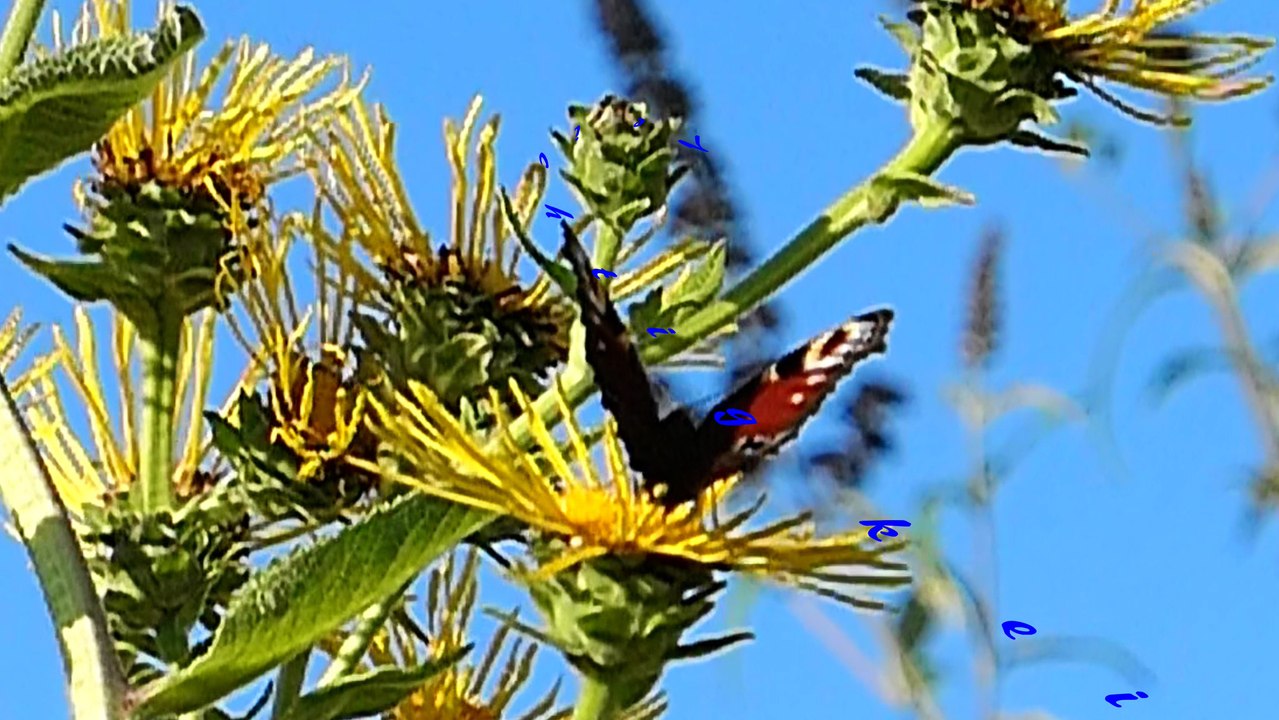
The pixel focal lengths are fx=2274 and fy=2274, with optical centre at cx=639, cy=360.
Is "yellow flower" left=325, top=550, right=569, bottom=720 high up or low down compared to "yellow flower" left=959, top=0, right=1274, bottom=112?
down

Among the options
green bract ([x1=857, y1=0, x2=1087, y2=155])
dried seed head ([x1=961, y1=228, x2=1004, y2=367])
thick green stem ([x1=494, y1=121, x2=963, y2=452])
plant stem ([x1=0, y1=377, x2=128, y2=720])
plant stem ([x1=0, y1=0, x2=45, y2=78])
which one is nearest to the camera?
plant stem ([x1=0, y1=377, x2=128, y2=720])

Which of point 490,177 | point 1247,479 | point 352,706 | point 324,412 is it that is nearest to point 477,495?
point 352,706

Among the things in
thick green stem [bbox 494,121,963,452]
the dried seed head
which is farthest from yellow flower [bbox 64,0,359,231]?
the dried seed head

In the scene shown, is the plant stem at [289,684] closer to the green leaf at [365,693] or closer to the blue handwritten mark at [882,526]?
the green leaf at [365,693]

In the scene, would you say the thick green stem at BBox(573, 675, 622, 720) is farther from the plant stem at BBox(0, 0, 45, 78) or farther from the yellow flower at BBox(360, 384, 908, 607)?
the plant stem at BBox(0, 0, 45, 78)

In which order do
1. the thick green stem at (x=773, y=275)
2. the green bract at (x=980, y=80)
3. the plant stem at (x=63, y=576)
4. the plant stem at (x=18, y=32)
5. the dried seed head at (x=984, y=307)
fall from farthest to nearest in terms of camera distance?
the dried seed head at (x=984, y=307) < the green bract at (x=980, y=80) < the thick green stem at (x=773, y=275) < the plant stem at (x=18, y=32) < the plant stem at (x=63, y=576)

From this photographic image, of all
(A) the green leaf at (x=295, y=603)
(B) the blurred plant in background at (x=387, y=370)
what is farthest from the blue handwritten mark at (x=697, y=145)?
(A) the green leaf at (x=295, y=603)
